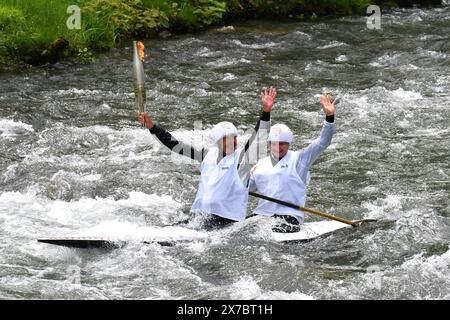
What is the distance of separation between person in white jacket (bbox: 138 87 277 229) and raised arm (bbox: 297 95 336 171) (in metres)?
0.51

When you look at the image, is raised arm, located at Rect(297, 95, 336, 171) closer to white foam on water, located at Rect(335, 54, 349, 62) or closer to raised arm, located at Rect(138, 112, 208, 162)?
raised arm, located at Rect(138, 112, 208, 162)

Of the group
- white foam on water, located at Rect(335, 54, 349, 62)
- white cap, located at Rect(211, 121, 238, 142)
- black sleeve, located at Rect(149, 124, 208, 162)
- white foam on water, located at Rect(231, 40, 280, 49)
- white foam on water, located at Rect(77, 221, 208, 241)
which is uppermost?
white cap, located at Rect(211, 121, 238, 142)

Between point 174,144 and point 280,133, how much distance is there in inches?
46.2

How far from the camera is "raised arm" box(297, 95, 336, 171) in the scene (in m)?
8.55

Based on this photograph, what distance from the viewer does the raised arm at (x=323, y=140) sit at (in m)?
8.55

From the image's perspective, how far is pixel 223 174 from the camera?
8.80 m

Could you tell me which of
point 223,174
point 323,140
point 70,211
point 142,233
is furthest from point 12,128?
point 323,140

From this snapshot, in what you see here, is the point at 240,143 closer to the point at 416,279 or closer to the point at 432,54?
the point at 416,279

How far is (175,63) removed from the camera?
16047mm

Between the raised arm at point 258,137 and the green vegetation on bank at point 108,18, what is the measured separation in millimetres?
7327

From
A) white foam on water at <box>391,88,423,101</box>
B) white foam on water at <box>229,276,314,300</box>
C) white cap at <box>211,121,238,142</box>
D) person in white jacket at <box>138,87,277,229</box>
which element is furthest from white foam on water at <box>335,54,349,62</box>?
white foam on water at <box>229,276,314,300</box>

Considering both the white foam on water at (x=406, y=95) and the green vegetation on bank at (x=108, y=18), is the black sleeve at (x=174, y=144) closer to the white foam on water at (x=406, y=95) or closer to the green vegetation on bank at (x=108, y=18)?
the white foam on water at (x=406, y=95)

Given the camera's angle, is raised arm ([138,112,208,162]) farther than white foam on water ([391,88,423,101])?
No

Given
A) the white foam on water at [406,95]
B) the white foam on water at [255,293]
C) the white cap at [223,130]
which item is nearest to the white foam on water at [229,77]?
the white foam on water at [406,95]
